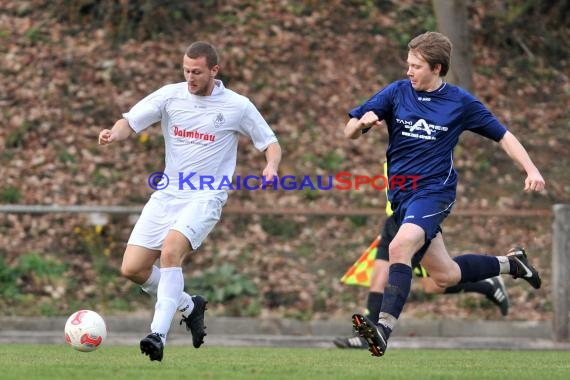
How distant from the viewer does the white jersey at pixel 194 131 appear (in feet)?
28.6

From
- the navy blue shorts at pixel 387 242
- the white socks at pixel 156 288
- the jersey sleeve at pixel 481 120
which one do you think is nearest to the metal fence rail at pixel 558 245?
the navy blue shorts at pixel 387 242

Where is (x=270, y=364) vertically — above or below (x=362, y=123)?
below

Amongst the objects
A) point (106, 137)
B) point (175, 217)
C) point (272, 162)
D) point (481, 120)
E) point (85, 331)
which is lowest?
point (85, 331)

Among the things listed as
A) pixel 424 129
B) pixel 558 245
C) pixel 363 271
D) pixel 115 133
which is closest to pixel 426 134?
pixel 424 129

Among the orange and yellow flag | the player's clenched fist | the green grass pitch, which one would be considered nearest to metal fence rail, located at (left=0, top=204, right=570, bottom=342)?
the orange and yellow flag

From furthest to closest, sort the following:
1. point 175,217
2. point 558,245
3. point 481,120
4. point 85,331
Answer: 1. point 558,245
2. point 175,217
3. point 481,120
4. point 85,331

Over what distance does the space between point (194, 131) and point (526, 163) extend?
2.36 meters

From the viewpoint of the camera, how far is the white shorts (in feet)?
27.8

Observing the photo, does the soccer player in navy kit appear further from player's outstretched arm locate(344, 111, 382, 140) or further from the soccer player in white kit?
the soccer player in white kit

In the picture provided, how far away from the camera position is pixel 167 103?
884cm

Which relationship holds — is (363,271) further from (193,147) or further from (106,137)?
(106,137)

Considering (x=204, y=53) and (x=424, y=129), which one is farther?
(x=204, y=53)

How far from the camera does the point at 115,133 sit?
848cm

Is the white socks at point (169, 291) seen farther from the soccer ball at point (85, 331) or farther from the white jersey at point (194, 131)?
the white jersey at point (194, 131)
